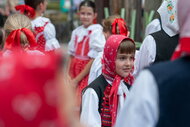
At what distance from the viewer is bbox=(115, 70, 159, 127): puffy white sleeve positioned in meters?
2.08

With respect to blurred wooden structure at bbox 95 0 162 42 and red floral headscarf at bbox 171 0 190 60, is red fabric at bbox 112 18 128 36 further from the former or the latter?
red floral headscarf at bbox 171 0 190 60

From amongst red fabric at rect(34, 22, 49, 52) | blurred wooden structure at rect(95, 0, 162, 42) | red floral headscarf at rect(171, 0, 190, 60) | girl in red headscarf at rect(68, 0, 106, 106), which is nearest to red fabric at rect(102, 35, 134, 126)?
girl in red headscarf at rect(68, 0, 106, 106)


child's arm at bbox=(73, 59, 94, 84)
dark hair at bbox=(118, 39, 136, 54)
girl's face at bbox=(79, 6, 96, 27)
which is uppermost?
dark hair at bbox=(118, 39, 136, 54)

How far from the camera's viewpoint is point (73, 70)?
22.7ft

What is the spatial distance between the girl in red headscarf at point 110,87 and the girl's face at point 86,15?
2524 millimetres

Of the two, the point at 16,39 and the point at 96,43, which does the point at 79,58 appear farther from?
the point at 16,39

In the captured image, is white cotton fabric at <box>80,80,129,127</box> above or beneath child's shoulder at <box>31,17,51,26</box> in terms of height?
beneath

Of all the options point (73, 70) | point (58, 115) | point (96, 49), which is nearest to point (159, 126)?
point (58, 115)

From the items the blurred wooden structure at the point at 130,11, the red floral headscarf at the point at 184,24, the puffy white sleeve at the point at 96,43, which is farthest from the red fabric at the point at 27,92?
the blurred wooden structure at the point at 130,11

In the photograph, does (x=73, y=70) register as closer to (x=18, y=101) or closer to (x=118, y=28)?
(x=118, y=28)

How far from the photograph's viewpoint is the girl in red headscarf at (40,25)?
6.50 metres

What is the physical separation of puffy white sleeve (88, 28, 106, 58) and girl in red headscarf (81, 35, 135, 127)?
1.90 m

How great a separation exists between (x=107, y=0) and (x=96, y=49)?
158cm

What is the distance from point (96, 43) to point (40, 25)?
2.54 feet
